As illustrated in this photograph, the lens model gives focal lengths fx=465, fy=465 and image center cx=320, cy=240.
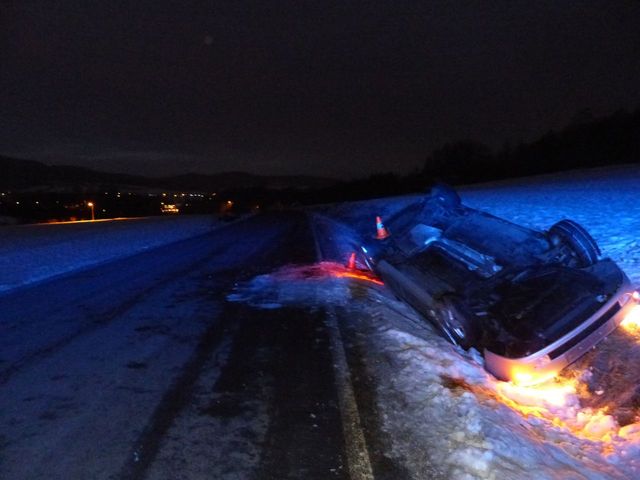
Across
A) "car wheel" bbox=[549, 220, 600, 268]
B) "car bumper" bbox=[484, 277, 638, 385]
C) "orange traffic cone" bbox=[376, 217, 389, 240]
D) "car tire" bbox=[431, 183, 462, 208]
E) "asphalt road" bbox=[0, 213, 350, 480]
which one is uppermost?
"car tire" bbox=[431, 183, 462, 208]

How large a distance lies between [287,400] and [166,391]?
1127 millimetres

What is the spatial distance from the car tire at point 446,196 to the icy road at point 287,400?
6.80ft

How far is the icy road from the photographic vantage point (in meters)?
3.20

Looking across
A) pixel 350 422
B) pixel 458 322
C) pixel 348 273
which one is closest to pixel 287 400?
pixel 350 422

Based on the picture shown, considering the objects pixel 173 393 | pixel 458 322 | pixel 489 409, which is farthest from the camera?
pixel 458 322

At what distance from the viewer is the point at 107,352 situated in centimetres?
529

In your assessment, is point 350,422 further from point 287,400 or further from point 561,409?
point 561,409

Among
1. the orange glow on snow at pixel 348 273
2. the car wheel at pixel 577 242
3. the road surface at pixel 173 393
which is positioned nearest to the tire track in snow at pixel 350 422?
the road surface at pixel 173 393

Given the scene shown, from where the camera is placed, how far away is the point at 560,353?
4.08m

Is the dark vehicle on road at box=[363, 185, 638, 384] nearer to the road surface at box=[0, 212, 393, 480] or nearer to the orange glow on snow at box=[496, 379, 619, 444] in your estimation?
the orange glow on snow at box=[496, 379, 619, 444]

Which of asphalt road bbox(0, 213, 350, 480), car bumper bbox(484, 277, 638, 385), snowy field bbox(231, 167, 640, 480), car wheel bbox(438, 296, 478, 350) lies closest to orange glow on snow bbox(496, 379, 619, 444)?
snowy field bbox(231, 167, 640, 480)

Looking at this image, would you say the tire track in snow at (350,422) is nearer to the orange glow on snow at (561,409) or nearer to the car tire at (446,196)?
Answer: the orange glow on snow at (561,409)

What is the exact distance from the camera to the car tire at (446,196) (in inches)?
317

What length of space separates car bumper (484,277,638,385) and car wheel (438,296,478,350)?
32 cm
